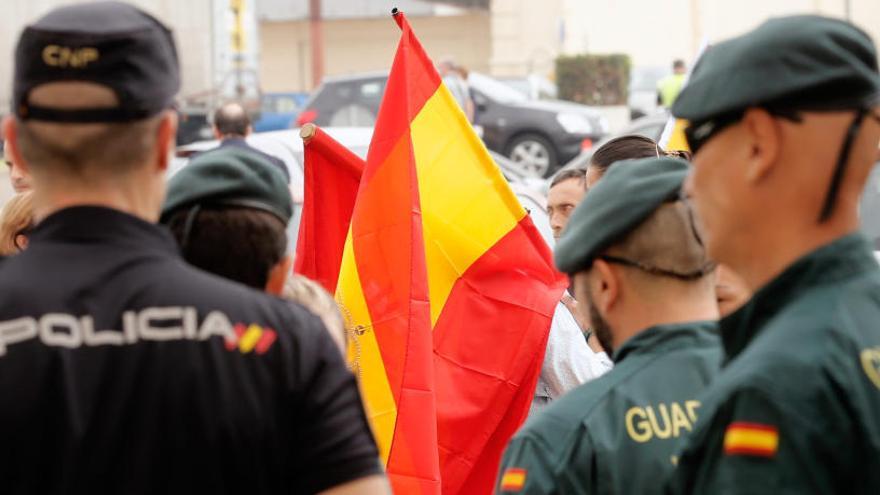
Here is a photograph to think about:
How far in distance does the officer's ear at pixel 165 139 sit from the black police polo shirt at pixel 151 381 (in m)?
0.13

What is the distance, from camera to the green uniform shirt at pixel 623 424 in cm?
300

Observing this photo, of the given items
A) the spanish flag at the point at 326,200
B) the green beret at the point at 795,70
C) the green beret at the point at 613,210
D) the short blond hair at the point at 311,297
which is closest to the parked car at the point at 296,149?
the spanish flag at the point at 326,200

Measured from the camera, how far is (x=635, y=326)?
3.21 m

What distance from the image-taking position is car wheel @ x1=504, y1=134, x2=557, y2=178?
23922 mm

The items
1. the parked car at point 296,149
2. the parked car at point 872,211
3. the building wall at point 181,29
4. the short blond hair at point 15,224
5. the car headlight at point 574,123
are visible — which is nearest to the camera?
the short blond hair at point 15,224

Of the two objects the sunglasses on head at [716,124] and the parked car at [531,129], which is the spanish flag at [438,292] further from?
the parked car at [531,129]

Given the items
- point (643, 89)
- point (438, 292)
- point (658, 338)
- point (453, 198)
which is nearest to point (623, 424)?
point (658, 338)

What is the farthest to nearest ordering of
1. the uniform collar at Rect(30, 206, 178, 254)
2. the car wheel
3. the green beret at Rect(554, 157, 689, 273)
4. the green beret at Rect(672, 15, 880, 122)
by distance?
1. the car wheel
2. the green beret at Rect(554, 157, 689, 273)
3. the uniform collar at Rect(30, 206, 178, 254)
4. the green beret at Rect(672, 15, 880, 122)

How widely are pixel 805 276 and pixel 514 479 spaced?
708 millimetres

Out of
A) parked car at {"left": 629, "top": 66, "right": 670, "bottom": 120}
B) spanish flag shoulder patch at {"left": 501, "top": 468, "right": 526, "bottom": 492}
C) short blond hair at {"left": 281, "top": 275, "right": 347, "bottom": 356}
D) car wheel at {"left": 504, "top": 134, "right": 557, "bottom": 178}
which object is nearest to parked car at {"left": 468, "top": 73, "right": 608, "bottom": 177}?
car wheel at {"left": 504, "top": 134, "right": 557, "bottom": 178}

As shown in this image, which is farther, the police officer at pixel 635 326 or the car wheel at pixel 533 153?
the car wheel at pixel 533 153

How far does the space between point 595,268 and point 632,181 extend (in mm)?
175

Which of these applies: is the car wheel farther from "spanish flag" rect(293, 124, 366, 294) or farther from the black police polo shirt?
the black police polo shirt

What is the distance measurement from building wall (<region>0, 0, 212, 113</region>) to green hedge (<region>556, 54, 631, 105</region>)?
11.6m
